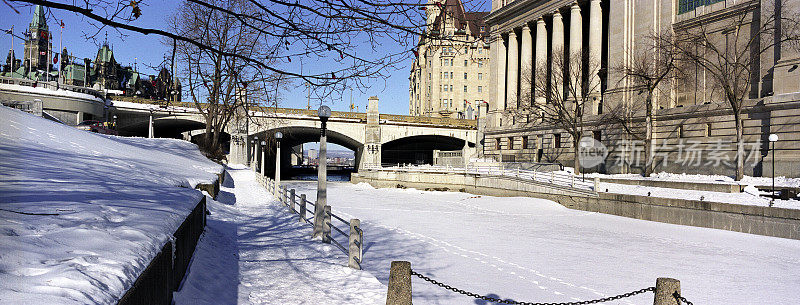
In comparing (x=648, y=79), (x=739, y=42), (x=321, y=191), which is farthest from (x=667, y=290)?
(x=739, y=42)

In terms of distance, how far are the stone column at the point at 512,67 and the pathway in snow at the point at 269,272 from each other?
4566 centimetres

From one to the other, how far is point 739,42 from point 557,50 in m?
15.9

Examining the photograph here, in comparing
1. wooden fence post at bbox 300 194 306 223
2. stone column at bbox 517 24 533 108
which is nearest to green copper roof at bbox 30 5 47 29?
wooden fence post at bbox 300 194 306 223

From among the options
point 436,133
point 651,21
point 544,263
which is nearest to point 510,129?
point 436,133

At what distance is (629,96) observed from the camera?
38.3m

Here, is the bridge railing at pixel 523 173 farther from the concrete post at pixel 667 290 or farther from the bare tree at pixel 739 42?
the concrete post at pixel 667 290

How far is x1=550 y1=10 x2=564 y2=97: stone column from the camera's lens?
43.7 meters

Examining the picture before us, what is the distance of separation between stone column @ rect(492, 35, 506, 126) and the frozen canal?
3719 cm

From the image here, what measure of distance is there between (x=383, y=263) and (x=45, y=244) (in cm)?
791

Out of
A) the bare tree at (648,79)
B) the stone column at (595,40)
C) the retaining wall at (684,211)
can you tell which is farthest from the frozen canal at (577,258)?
the stone column at (595,40)

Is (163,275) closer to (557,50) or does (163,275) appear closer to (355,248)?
(355,248)

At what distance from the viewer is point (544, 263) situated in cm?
1180

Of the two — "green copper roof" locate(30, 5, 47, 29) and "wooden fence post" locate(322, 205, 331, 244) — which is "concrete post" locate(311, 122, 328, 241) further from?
"green copper roof" locate(30, 5, 47, 29)

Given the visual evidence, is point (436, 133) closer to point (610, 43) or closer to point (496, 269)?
point (610, 43)
